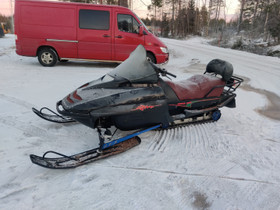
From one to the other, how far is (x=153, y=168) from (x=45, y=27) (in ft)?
21.0

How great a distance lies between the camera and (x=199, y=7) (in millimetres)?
46312

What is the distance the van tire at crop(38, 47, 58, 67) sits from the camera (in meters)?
7.11

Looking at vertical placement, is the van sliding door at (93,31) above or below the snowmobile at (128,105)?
above

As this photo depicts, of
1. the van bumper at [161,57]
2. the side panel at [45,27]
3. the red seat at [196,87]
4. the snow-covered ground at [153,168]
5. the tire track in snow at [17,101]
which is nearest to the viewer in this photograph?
the snow-covered ground at [153,168]

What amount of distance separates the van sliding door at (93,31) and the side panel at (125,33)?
9.2 inches

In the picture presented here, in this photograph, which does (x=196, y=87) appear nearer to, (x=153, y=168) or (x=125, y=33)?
(x=153, y=168)

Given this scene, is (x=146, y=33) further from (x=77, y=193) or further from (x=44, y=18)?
(x=77, y=193)

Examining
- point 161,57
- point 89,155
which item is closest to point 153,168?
point 89,155

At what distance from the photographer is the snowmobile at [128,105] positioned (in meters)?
2.32

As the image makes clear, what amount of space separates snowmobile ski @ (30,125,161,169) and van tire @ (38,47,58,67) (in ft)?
18.4

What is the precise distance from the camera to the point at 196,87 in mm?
3246

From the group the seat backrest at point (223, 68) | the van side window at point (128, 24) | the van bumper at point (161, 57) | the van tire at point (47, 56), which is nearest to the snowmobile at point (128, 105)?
the seat backrest at point (223, 68)

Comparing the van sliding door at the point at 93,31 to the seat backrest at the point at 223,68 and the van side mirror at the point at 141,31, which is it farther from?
the seat backrest at the point at 223,68

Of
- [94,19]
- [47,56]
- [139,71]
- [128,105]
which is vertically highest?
[94,19]
